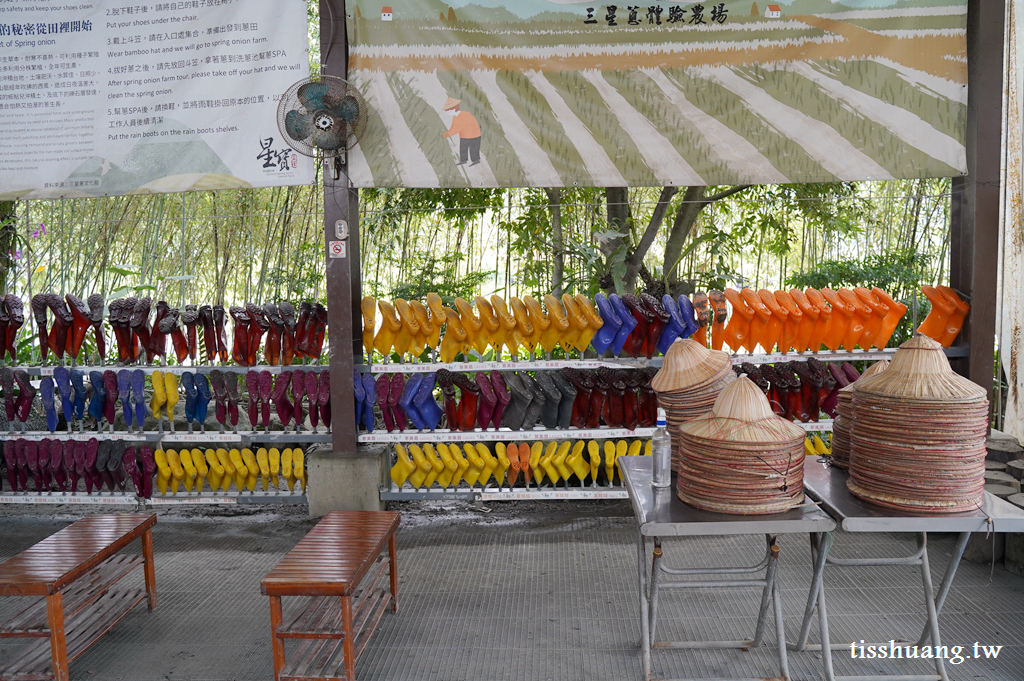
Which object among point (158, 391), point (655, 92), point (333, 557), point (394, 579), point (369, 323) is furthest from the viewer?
point (158, 391)

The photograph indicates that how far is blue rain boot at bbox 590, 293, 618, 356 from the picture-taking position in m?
4.64

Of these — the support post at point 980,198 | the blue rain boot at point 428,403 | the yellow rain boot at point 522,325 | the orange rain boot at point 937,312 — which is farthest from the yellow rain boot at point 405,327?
the support post at point 980,198

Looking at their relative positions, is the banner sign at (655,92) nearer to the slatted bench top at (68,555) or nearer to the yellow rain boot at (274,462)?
the yellow rain boot at (274,462)

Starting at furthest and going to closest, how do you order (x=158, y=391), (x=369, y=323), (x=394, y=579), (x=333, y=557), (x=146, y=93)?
1. (x=158, y=391)
2. (x=369, y=323)
3. (x=146, y=93)
4. (x=394, y=579)
5. (x=333, y=557)

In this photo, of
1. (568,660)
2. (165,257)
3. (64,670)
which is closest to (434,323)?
(568,660)

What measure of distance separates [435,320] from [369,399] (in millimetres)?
706

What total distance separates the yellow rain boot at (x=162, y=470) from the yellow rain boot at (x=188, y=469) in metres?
0.10

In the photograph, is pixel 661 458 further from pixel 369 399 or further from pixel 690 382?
pixel 369 399

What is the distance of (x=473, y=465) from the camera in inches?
188

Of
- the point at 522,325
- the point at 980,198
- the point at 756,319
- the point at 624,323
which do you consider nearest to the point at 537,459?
the point at 522,325

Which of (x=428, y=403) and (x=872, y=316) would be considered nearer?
(x=872, y=316)

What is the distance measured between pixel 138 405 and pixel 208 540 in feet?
3.34

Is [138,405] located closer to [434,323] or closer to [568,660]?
[434,323]

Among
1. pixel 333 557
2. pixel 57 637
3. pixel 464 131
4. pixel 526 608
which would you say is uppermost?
pixel 464 131
